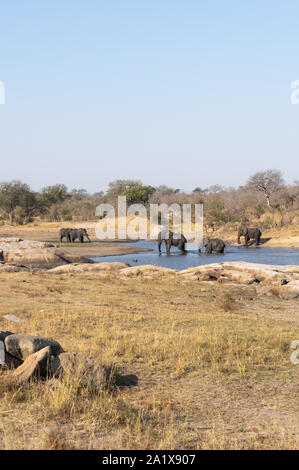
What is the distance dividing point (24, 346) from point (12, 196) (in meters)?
63.6

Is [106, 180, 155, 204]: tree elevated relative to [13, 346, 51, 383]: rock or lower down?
elevated

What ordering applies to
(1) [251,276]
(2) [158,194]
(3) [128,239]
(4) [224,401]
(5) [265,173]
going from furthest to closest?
1. (2) [158,194]
2. (5) [265,173]
3. (3) [128,239]
4. (1) [251,276]
5. (4) [224,401]

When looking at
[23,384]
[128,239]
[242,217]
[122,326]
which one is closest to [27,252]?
[122,326]

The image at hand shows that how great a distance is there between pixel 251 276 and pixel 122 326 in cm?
946

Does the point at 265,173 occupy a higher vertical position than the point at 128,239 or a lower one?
higher

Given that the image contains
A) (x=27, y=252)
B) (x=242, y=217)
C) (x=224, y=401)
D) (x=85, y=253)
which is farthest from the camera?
(x=242, y=217)

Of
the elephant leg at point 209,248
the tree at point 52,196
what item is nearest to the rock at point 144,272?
the elephant leg at point 209,248

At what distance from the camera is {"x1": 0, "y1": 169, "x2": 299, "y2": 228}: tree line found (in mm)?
56438

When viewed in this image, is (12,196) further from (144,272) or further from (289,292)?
(289,292)

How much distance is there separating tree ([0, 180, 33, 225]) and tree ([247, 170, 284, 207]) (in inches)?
1244

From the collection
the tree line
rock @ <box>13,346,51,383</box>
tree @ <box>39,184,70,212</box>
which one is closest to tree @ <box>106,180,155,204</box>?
the tree line

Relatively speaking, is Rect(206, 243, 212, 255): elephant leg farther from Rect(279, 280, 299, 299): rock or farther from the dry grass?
the dry grass
